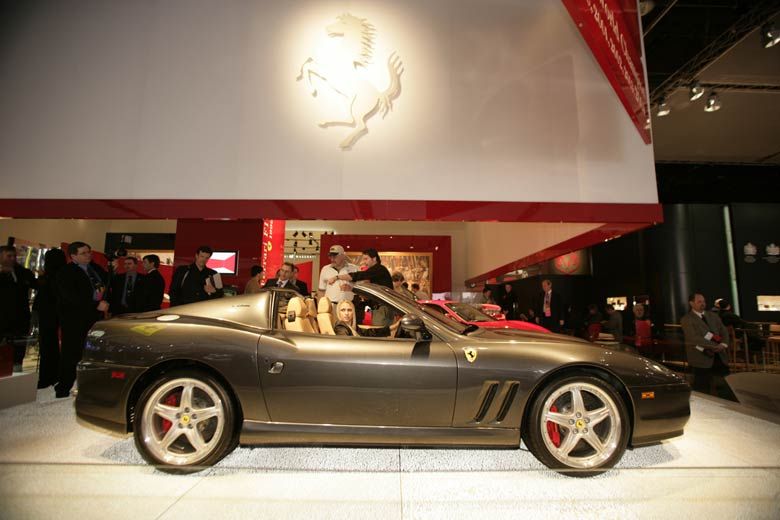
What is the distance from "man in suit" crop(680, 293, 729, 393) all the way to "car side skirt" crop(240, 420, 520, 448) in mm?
3643

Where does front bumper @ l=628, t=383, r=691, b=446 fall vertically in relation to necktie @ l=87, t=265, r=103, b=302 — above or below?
below

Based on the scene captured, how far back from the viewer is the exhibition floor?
1.68 m

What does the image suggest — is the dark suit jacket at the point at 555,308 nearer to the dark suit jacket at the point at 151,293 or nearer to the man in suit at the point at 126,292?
the dark suit jacket at the point at 151,293

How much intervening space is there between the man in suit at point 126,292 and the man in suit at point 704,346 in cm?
622

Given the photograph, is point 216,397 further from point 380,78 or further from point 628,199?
point 628,199

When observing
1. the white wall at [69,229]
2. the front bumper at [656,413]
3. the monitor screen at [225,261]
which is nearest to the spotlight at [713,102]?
the front bumper at [656,413]

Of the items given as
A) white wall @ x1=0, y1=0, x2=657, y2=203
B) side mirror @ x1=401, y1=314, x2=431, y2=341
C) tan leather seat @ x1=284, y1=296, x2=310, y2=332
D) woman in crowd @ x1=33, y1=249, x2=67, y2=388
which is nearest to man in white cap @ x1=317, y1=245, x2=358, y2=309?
white wall @ x1=0, y1=0, x2=657, y2=203

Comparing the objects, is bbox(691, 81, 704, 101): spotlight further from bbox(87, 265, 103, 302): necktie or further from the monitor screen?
bbox(87, 265, 103, 302): necktie

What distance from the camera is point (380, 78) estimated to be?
17.7ft

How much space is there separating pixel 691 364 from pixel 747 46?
589 centimetres

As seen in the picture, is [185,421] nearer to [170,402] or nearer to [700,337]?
[170,402]

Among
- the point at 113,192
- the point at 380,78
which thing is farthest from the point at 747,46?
the point at 113,192

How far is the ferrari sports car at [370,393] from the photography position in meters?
2.19

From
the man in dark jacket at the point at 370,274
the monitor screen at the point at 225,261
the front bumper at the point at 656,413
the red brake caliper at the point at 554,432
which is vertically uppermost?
the monitor screen at the point at 225,261
